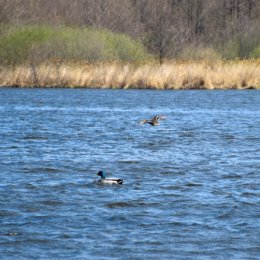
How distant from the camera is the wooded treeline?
161ft

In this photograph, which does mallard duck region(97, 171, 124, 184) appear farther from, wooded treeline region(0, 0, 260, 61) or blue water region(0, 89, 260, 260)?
wooded treeline region(0, 0, 260, 61)

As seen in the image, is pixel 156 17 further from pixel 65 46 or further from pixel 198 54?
pixel 65 46

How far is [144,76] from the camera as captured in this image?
1463 inches

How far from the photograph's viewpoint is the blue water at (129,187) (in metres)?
10.3

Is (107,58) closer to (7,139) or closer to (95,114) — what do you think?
(95,114)

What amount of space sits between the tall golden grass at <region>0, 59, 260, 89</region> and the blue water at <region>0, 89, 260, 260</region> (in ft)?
29.9

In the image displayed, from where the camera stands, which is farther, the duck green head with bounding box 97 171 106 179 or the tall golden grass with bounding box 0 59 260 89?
the tall golden grass with bounding box 0 59 260 89

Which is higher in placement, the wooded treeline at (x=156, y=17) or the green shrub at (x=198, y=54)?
the wooded treeline at (x=156, y=17)

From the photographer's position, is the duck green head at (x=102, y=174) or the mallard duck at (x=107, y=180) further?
the duck green head at (x=102, y=174)

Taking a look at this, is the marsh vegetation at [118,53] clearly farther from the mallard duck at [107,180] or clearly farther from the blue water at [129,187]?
the mallard duck at [107,180]

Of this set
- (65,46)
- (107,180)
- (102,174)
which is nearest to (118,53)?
(65,46)

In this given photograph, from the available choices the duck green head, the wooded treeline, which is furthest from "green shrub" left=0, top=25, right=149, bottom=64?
the duck green head

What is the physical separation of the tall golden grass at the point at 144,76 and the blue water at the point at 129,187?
358 inches

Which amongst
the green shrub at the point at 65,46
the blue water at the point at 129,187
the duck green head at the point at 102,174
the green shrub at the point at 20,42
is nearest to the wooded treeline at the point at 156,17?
the green shrub at the point at 65,46
